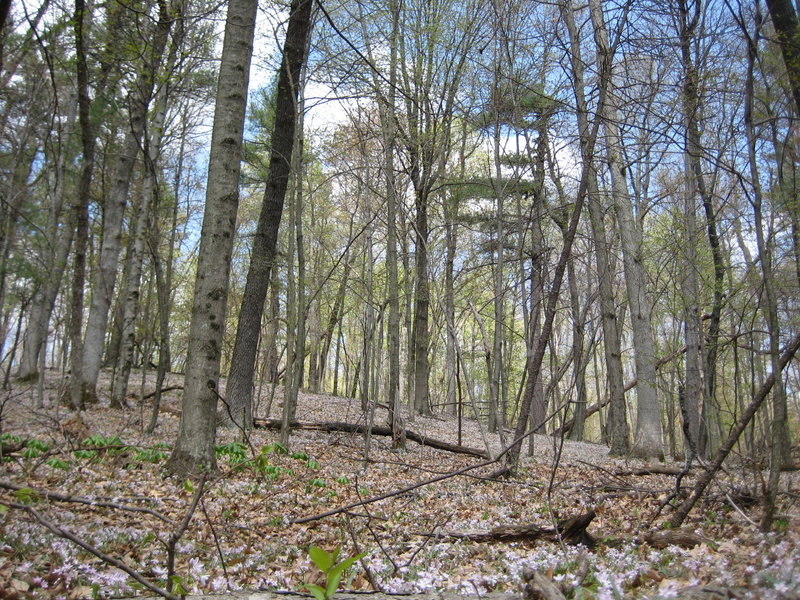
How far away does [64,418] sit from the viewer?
8.22 metres

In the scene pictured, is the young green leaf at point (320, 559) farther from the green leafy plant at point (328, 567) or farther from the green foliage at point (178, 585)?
the green foliage at point (178, 585)

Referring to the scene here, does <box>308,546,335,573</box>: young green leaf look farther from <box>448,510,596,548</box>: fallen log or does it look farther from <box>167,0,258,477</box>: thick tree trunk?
<box>167,0,258,477</box>: thick tree trunk

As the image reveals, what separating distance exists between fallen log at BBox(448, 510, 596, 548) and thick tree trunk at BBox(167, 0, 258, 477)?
102 inches

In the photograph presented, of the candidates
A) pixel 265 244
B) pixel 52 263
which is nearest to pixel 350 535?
pixel 265 244

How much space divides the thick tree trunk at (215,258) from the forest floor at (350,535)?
1.31 feet

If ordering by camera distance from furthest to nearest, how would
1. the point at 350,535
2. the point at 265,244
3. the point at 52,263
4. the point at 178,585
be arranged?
the point at 265,244 < the point at 52,263 < the point at 350,535 < the point at 178,585

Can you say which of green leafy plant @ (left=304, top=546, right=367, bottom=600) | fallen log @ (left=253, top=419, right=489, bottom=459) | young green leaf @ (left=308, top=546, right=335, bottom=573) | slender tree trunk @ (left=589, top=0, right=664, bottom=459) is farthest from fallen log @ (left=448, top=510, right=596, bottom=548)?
slender tree trunk @ (left=589, top=0, right=664, bottom=459)

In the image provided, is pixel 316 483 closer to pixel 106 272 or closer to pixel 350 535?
pixel 350 535

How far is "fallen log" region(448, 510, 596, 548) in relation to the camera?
140 inches

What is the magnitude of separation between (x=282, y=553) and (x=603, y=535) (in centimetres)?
239

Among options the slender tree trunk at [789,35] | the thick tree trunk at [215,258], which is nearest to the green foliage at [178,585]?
the thick tree trunk at [215,258]

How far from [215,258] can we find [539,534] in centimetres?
372

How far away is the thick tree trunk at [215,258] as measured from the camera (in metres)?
4.95

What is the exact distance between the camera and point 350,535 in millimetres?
3311
